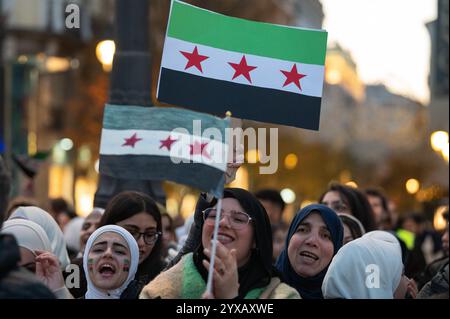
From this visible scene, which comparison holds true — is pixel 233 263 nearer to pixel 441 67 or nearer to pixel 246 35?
pixel 246 35

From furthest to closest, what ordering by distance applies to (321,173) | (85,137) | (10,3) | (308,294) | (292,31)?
1. (321,173)
2. (85,137)
3. (10,3)
4. (308,294)
5. (292,31)

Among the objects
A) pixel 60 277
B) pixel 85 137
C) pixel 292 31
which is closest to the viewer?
pixel 60 277

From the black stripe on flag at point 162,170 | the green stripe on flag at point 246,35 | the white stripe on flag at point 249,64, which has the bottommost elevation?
the black stripe on flag at point 162,170

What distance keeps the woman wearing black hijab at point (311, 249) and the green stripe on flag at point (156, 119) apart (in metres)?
1.65

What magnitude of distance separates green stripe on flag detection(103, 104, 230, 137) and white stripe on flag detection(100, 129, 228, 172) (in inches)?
1.1

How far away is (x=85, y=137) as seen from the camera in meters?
46.4

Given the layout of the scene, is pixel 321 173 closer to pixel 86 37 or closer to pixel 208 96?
pixel 86 37

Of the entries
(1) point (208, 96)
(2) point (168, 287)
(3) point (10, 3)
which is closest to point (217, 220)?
(2) point (168, 287)

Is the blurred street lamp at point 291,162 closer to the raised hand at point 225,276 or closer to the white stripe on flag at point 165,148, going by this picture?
the white stripe on flag at point 165,148

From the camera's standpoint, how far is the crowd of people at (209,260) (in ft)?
21.7

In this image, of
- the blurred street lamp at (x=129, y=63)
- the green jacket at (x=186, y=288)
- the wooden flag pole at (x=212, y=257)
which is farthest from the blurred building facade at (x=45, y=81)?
the wooden flag pole at (x=212, y=257)

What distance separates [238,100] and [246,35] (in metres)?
0.33

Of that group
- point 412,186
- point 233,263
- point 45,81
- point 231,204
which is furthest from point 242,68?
point 412,186

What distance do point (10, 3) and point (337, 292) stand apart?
122 feet
